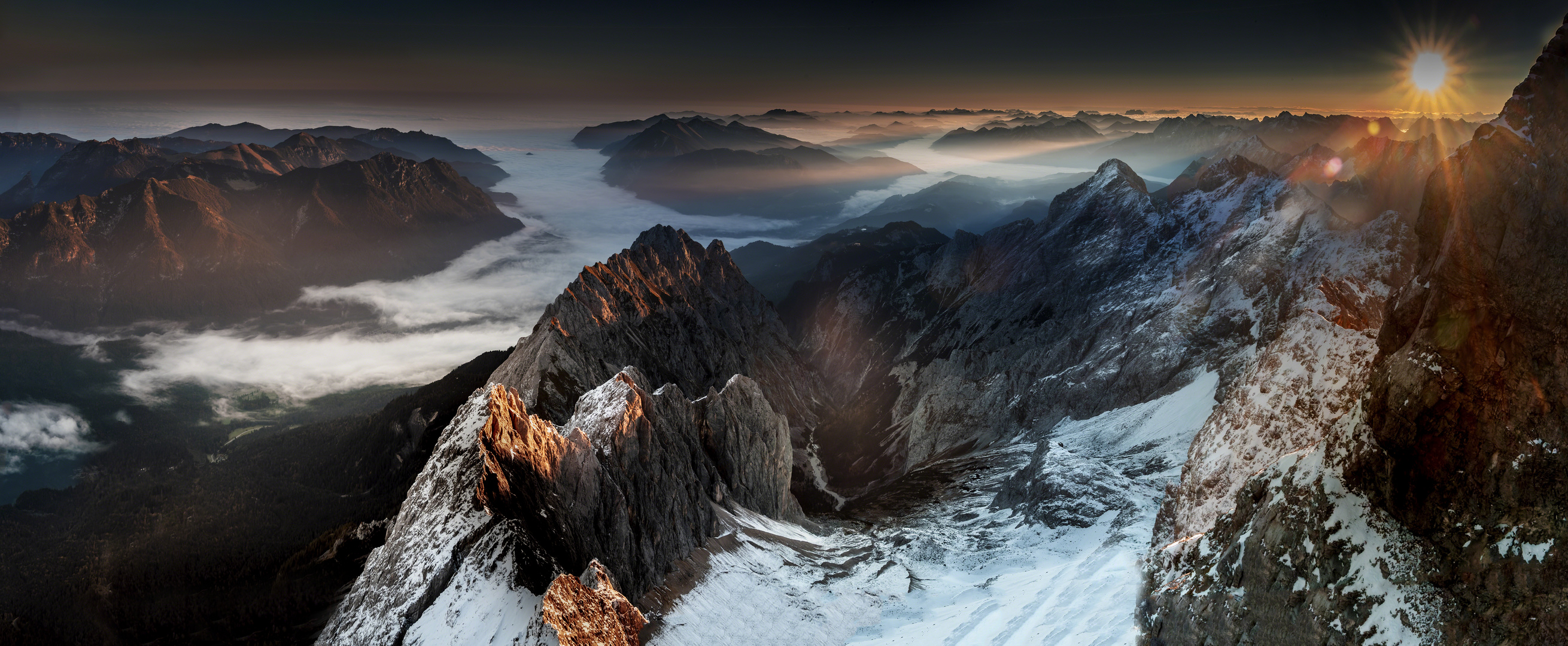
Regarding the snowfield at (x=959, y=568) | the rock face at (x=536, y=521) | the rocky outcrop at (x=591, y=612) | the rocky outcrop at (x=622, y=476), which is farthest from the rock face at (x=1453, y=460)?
the rocky outcrop at (x=622, y=476)

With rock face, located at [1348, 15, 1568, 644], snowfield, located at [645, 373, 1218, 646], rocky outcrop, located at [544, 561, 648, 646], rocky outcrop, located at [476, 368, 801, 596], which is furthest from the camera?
rocky outcrop, located at [476, 368, 801, 596]

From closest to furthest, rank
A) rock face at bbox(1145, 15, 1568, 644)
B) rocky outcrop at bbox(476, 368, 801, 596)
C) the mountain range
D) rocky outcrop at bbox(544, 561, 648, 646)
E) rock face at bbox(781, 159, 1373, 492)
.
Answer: rock face at bbox(1145, 15, 1568, 644)
the mountain range
rocky outcrop at bbox(544, 561, 648, 646)
rocky outcrop at bbox(476, 368, 801, 596)
rock face at bbox(781, 159, 1373, 492)

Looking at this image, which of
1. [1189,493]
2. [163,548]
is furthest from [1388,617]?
[163,548]

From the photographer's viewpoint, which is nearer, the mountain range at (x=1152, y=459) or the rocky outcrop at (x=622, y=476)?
the mountain range at (x=1152, y=459)

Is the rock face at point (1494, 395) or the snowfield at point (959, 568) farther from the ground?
the rock face at point (1494, 395)

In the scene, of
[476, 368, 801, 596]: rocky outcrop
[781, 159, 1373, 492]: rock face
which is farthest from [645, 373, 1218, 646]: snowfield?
[781, 159, 1373, 492]: rock face

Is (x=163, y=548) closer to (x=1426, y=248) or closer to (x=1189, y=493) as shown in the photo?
(x=1189, y=493)

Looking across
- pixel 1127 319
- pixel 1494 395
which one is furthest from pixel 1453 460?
pixel 1127 319

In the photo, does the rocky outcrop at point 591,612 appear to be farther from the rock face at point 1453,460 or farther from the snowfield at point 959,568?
the rock face at point 1453,460

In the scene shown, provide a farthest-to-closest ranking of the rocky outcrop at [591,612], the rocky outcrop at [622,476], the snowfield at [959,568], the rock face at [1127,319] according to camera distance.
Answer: the rock face at [1127,319], the rocky outcrop at [622,476], the snowfield at [959,568], the rocky outcrop at [591,612]

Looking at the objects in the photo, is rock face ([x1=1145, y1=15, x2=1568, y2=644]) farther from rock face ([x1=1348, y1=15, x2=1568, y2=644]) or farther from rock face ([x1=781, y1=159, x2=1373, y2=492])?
rock face ([x1=781, y1=159, x2=1373, y2=492])

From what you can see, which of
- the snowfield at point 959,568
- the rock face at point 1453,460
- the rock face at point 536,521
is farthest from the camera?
the snowfield at point 959,568
